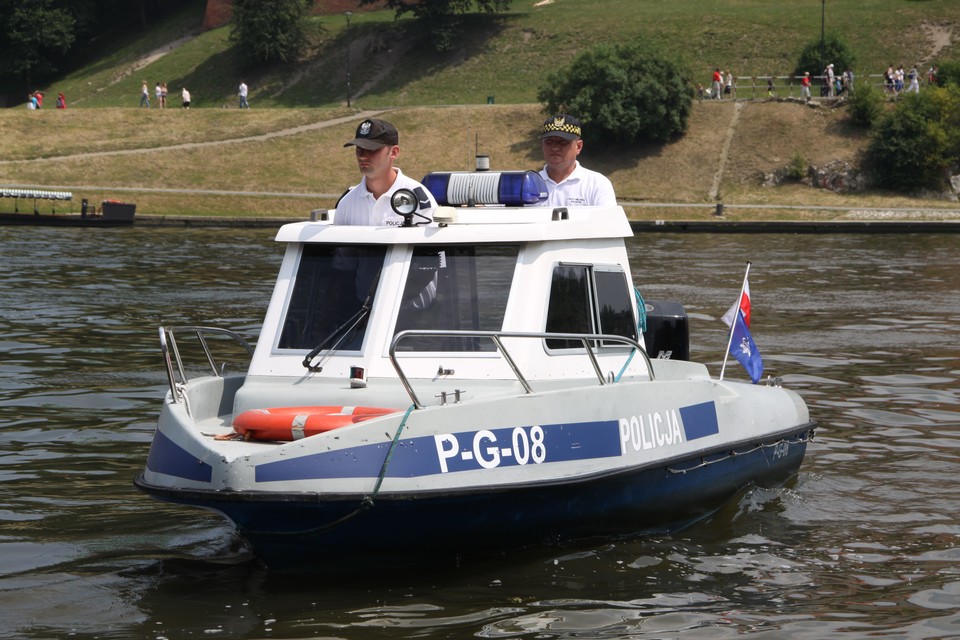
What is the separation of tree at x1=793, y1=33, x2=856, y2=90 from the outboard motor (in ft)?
197

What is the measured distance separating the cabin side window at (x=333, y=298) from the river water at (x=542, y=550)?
1682mm

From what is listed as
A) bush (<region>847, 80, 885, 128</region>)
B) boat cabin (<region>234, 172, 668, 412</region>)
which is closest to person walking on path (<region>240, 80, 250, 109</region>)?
bush (<region>847, 80, 885, 128</region>)

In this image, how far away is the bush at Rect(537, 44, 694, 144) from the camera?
61750 mm

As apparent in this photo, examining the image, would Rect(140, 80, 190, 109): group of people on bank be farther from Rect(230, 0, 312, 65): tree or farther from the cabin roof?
the cabin roof

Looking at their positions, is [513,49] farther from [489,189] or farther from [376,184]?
[376,184]

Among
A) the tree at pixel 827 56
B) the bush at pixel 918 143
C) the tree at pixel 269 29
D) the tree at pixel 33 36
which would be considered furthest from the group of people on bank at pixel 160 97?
the bush at pixel 918 143

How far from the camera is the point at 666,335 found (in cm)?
1248

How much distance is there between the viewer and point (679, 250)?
40.3 m

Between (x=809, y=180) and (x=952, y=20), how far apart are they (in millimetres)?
22387

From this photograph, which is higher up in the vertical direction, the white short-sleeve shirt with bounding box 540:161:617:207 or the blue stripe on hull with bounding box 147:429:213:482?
the white short-sleeve shirt with bounding box 540:161:617:207

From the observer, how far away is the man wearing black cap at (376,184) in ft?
33.1

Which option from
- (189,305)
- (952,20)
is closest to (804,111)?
(952,20)

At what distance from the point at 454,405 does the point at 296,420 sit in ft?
3.41

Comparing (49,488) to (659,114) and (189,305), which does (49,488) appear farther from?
(659,114)
